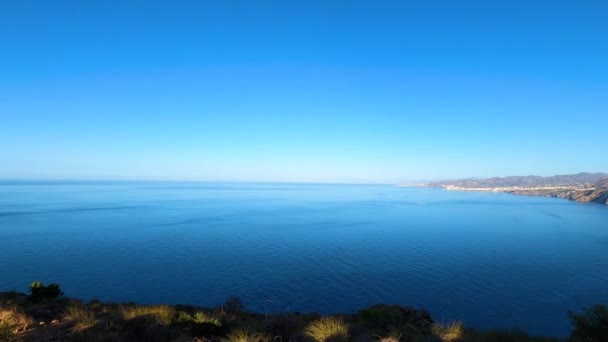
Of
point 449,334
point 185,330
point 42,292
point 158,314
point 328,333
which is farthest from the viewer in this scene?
point 42,292

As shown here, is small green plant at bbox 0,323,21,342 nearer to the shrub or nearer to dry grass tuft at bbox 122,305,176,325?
dry grass tuft at bbox 122,305,176,325

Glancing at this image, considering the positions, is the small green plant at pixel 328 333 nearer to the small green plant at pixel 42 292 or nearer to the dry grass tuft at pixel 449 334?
the dry grass tuft at pixel 449 334

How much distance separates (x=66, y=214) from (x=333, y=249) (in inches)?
2891

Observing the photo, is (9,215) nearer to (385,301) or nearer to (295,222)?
(295,222)

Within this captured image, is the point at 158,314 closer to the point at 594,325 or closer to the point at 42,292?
the point at 42,292

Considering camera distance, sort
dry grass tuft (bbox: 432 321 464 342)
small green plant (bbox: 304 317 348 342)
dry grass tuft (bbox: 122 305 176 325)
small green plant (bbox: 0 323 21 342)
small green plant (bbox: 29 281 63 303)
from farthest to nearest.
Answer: small green plant (bbox: 29 281 63 303)
dry grass tuft (bbox: 122 305 176 325)
dry grass tuft (bbox: 432 321 464 342)
small green plant (bbox: 304 317 348 342)
small green plant (bbox: 0 323 21 342)

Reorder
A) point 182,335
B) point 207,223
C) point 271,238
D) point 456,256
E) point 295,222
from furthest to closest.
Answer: point 295,222 < point 207,223 < point 271,238 < point 456,256 < point 182,335

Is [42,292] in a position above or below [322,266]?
above

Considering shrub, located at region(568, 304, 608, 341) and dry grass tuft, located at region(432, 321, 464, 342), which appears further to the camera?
shrub, located at region(568, 304, 608, 341)

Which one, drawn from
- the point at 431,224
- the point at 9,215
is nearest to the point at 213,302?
the point at 431,224

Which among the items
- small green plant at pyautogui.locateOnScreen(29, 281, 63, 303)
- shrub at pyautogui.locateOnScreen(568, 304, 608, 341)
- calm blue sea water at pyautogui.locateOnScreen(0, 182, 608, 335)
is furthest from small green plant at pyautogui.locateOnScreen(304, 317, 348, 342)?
calm blue sea water at pyautogui.locateOnScreen(0, 182, 608, 335)

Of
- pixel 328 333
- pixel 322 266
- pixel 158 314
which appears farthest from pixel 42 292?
pixel 322 266

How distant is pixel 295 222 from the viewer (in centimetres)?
8300

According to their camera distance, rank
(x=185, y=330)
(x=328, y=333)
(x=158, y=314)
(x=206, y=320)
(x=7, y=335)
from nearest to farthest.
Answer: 1. (x=7, y=335)
2. (x=328, y=333)
3. (x=185, y=330)
4. (x=206, y=320)
5. (x=158, y=314)
